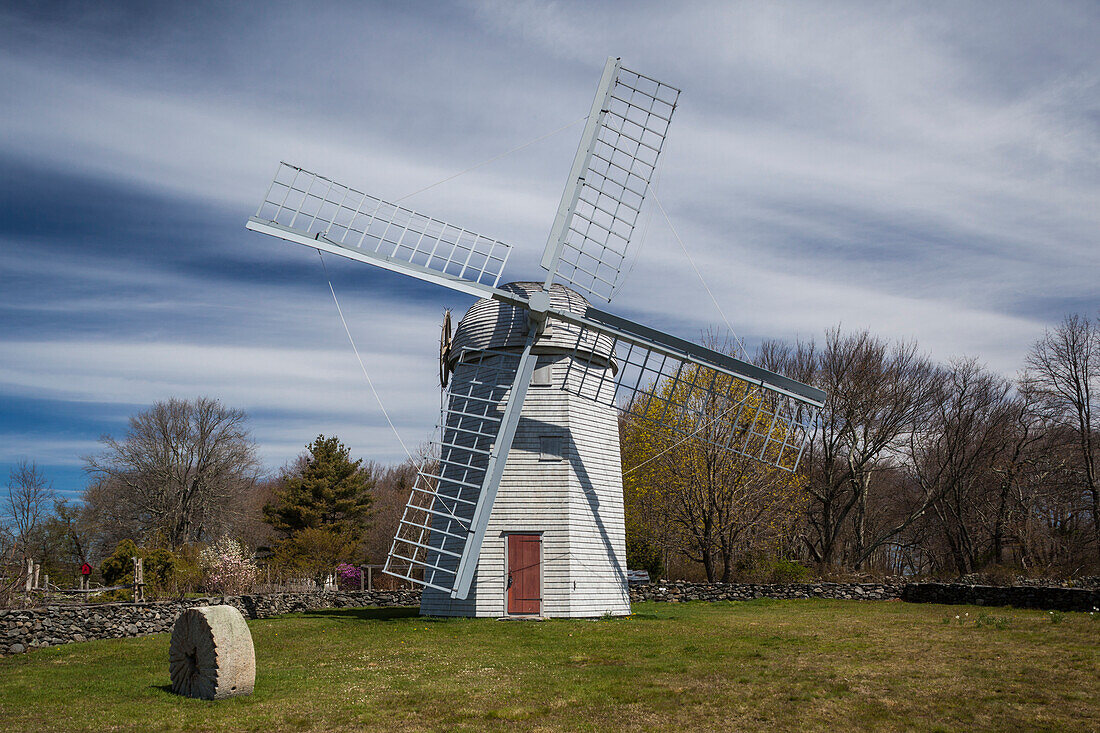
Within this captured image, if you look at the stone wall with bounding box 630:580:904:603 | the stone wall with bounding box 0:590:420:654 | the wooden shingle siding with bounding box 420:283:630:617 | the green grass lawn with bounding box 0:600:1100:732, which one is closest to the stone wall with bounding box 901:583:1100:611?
the stone wall with bounding box 630:580:904:603

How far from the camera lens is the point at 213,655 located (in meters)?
8.56

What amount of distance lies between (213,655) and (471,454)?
10009 mm

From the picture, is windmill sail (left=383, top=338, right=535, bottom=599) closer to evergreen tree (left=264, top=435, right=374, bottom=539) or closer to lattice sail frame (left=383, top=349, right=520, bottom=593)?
lattice sail frame (left=383, top=349, right=520, bottom=593)

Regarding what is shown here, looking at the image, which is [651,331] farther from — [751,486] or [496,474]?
[751,486]

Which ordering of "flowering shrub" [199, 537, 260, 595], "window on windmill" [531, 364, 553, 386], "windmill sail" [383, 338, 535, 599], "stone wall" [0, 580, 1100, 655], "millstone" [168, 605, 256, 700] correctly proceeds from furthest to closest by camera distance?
"flowering shrub" [199, 537, 260, 595], "window on windmill" [531, 364, 553, 386], "windmill sail" [383, 338, 535, 599], "stone wall" [0, 580, 1100, 655], "millstone" [168, 605, 256, 700]

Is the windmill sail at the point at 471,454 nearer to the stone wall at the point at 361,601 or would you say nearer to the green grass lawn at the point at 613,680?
the green grass lawn at the point at 613,680

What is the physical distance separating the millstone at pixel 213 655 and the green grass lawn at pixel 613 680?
0.61 ft

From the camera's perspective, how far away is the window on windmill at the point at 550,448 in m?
18.5

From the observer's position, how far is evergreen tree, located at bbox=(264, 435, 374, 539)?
39.9m

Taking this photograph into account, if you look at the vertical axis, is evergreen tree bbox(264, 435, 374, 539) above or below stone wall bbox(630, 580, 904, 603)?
above

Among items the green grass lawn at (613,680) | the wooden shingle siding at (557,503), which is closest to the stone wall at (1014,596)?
the green grass lawn at (613,680)

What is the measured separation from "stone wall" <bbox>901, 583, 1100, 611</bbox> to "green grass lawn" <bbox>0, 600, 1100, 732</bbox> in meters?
3.09

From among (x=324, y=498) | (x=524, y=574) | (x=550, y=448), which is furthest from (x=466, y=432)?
(x=324, y=498)

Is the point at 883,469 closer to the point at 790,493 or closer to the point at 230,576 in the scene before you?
the point at 790,493
